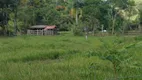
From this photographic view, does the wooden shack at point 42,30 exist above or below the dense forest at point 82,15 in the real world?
below

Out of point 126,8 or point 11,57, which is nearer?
point 11,57

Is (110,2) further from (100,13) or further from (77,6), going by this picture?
(77,6)

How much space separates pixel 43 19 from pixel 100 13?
38.4ft

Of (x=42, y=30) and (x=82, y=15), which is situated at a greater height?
(x=82, y=15)

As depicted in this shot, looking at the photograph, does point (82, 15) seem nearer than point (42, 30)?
No

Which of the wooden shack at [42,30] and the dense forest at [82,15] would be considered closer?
the wooden shack at [42,30]

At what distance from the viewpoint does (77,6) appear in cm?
5462

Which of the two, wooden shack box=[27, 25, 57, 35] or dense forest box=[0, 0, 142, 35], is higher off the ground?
dense forest box=[0, 0, 142, 35]

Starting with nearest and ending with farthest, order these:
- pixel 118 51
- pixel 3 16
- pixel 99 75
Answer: pixel 118 51
pixel 99 75
pixel 3 16

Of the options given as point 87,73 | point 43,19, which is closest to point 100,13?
point 43,19

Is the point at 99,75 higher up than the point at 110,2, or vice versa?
the point at 110,2

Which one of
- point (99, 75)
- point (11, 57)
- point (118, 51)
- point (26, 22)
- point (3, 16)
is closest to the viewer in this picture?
point (118, 51)

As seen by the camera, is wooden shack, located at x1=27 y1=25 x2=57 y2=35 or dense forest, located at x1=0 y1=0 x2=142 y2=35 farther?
dense forest, located at x1=0 y1=0 x2=142 y2=35

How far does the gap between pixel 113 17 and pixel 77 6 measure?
8789mm
